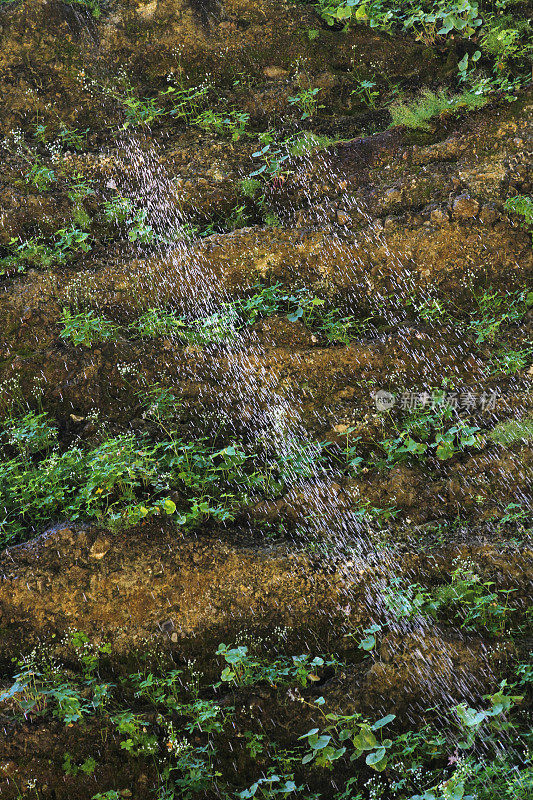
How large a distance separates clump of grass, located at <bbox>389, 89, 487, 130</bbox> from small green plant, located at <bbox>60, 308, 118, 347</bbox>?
408 centimetres

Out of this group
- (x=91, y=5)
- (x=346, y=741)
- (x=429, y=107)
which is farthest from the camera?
(x=91, y=5)

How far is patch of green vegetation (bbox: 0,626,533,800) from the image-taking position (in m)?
3.26

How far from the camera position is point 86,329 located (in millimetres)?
5738

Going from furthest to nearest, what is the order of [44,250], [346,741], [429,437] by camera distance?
1. [44,250]
2. [429,437]
3. [346,741]

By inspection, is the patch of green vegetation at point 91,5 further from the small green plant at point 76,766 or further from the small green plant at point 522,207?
the small green plant at point 76,766

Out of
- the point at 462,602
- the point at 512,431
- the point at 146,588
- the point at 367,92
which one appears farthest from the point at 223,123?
the point at 462,602

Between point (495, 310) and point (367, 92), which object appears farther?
point (367, 92)

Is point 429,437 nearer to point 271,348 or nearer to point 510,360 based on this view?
point 510,360

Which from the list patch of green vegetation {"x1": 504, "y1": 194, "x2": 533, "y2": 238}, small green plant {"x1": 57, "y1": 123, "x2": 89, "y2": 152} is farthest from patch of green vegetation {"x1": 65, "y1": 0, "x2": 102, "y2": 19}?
patch of green vegetation {"x1": 504, "y1": 194, "x2": 533, "y2": 238}

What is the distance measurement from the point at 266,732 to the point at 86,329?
12.8 ft

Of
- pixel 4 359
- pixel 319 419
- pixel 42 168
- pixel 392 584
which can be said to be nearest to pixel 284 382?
pixel 319 419

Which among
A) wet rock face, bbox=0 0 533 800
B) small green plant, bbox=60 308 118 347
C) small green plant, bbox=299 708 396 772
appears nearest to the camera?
small green plant, bbox=299 708 396 772

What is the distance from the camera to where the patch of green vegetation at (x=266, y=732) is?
3262 millimetres

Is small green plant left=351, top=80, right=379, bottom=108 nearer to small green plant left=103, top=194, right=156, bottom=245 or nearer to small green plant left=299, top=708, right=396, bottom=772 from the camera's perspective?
small green plant left=103, top=194, right=156, bottom=245
